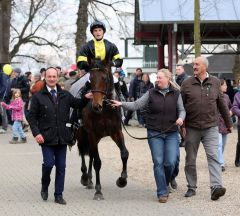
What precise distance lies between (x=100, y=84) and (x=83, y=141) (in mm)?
2254

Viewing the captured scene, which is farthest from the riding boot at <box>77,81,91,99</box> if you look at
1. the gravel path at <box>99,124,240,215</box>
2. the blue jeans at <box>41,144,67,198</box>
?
the gravel path at <box>99,124,240,215</box>

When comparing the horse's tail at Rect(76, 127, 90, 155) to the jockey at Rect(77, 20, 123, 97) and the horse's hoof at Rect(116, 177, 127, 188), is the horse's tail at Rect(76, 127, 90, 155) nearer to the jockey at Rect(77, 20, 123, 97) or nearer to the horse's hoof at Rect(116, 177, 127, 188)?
the jockey at Rect(77, 20, 123, 97)

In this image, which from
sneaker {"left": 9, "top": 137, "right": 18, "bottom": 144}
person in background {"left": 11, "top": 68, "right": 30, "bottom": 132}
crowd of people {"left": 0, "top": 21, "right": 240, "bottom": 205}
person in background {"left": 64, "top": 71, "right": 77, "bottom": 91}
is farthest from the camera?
person in background {"left": 11, "top": 68, "right": 30, "bottom": 132}

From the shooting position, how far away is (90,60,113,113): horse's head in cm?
922

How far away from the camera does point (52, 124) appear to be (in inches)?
365

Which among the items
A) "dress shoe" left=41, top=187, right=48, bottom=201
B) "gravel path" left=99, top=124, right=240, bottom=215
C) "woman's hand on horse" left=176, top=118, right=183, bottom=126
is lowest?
Answer: "gravel path" left=99, top=124, right=240, bottom=215

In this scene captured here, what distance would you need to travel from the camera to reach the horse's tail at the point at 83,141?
11227 mm

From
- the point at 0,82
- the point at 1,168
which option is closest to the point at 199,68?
the point at 1,168

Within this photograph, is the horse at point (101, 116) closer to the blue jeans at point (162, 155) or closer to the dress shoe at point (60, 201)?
the dress shoe at point (60, 201)

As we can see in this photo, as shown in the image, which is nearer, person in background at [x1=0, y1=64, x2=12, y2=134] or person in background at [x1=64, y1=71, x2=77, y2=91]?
person in background at [x1=64, y1=71, x2=77, y2=91]

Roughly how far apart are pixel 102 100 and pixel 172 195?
192cm

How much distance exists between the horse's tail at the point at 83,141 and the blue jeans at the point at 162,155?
2017 millimetres

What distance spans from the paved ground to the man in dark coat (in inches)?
18.6

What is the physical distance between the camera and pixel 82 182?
11.0m
